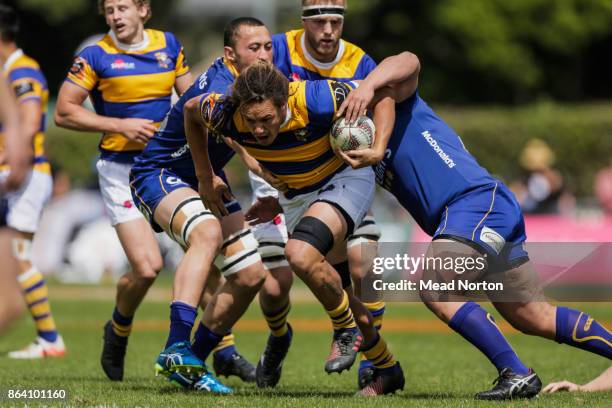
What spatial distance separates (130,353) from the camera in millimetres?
10766

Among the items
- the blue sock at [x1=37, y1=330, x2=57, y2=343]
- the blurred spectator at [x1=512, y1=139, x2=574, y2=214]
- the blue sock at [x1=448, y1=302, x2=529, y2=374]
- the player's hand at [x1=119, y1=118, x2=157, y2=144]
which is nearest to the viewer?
the blue sock at [x1=448, y1=302, x2=529, y2=374]

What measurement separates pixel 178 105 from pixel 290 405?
2.32 meters

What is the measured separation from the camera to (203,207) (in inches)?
296

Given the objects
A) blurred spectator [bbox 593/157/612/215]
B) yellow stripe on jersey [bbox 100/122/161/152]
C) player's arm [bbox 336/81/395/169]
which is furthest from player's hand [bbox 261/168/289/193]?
blurred spectator [bbox 593/157/612/215]

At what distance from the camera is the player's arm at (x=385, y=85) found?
6.90 metres

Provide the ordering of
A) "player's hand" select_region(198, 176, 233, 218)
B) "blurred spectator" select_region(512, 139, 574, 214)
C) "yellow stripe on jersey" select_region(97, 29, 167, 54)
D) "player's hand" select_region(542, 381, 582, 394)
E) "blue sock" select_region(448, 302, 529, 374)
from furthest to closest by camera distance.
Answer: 1. "blurred spectator" select_region(512, 139, 574, 214)
2. "yellow stripe on jersey" select_region(97, 29, 167, 54)
3. "player's hand" select_region(198, 176, 233, 218)
4. "player's hand" select_region(542, 381, 582, 394)
5. "blue sock" select_region(448, 302, 529, 374)

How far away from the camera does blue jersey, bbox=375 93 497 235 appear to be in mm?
7098

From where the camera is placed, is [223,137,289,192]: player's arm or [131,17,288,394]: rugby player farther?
[223,137,289,192]: player's arm

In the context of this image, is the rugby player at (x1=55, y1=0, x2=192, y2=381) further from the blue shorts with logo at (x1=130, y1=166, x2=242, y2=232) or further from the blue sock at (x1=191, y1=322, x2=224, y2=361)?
the blue sock at (x1=191, y1=322, x2=224, y2=361)

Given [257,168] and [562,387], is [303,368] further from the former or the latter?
[562,387]

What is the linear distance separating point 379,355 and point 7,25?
479cm

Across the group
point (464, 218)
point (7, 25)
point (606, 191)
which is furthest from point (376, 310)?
point (606, 191)

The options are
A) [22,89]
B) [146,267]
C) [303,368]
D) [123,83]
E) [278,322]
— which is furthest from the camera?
[22,89]

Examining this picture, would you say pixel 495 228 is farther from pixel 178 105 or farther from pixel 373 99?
pixel 178 105
